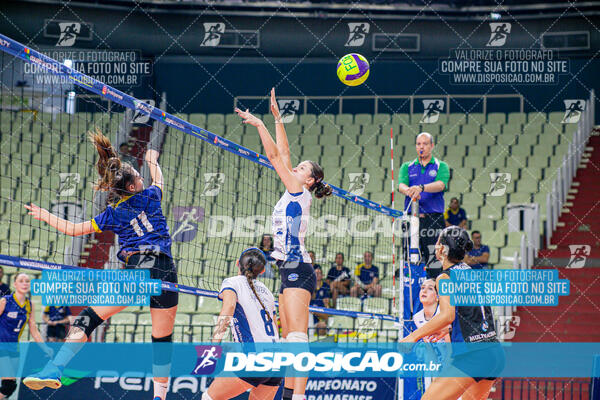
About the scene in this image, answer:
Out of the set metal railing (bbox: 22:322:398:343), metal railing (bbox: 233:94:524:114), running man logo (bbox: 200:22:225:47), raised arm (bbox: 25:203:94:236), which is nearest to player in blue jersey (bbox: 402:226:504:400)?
raised arm (bbox: 25:203:94:236)

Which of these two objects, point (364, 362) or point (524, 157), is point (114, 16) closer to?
point (524, 157)

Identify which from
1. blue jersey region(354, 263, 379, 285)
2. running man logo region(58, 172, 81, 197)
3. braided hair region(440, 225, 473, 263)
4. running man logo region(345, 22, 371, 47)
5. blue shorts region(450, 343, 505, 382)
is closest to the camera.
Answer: blue shorts region(450, 343, 505, 382)

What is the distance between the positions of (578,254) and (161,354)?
9.14 metres

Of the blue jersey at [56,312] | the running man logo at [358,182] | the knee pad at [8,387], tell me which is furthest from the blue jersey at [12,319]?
the running man logo at [358,182]

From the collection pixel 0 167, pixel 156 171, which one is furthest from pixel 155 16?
pixel 156 171

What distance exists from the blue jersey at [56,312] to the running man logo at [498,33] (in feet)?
37.3

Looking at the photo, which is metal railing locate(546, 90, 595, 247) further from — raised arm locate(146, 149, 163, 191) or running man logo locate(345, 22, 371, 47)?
raised arm locate(146, 149, 163, 191)

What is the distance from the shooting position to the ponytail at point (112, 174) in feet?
21.2

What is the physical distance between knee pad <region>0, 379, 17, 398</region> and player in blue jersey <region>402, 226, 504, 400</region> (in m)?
5.64

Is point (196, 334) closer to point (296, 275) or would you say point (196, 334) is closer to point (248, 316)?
point (248, 316)

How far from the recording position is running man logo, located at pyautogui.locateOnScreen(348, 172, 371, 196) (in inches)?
574

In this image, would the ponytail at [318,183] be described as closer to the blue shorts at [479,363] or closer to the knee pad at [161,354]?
the knee pad at [161,354]

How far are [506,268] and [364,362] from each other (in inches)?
215

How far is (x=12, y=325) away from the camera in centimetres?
950
